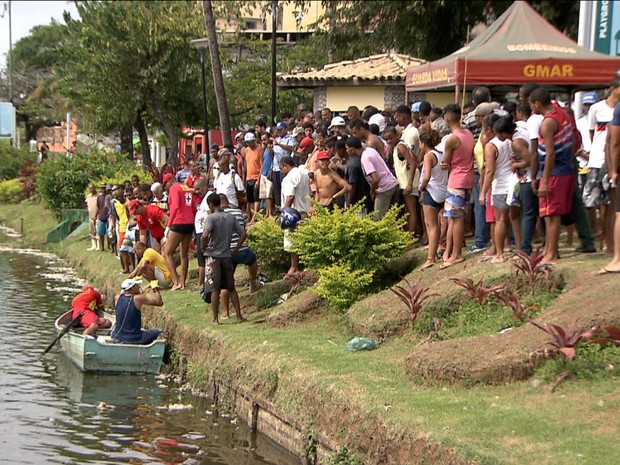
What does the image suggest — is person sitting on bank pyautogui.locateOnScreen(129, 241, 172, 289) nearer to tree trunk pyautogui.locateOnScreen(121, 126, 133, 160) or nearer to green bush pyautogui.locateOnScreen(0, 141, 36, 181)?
tree trunk pyautogui.locateOnScreen(121, 126, 133, 160)

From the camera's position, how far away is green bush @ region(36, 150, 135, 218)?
118 ft

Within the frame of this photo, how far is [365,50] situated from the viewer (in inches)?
1256

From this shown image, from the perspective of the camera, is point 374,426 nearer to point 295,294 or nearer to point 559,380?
point 559,380

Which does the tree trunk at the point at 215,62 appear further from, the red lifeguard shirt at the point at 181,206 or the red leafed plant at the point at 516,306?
the red leafed plant at the point at 516,306

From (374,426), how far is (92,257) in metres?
19.5

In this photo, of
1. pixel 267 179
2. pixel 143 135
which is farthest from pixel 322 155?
pixel 143 135

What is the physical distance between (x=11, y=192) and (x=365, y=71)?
28843 millimetres

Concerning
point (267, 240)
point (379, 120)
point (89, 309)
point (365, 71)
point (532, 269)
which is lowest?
point (89, 309)

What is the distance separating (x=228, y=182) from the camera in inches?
755

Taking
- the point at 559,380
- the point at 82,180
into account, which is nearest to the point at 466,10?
the point at 82,180

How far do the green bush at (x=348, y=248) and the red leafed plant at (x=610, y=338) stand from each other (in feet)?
16.8

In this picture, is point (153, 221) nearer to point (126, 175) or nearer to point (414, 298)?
point (414, 298)

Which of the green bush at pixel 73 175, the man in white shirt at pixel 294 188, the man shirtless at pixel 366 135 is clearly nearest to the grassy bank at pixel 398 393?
the man in white shirt at pixel 294 188

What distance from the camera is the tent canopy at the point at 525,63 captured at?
51.0 feet
